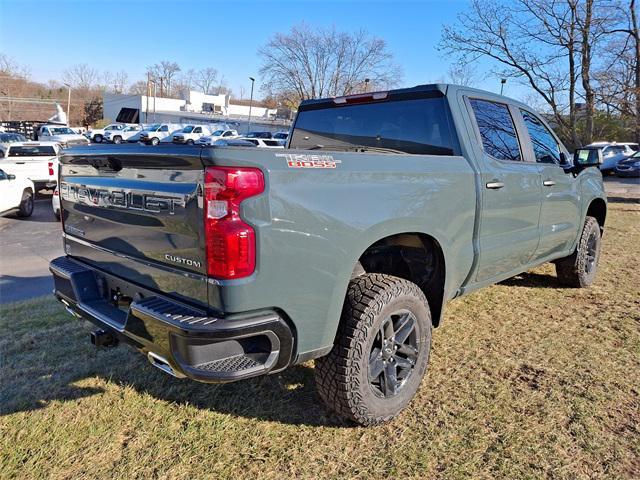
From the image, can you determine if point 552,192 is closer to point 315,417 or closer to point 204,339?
point 315,417

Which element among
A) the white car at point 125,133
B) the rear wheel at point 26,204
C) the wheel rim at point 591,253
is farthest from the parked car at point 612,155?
the white car at point 125,133

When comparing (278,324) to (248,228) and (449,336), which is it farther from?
(449,336)

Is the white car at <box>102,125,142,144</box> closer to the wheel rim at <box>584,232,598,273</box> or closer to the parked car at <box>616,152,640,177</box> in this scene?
the parked car at <box>616,152,640,177</box>

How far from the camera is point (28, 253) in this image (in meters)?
7.64

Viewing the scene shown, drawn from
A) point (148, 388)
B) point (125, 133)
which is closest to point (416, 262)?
point (148, 388)

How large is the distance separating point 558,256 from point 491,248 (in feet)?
5.53

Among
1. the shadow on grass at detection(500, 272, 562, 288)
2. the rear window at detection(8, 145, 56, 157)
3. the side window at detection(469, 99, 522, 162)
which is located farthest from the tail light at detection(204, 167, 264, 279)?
the rear window at detection(8, 145, 56, 157)

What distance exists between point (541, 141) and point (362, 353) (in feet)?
9.76

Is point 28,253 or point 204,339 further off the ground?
point 204,339

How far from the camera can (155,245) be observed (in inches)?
91.4

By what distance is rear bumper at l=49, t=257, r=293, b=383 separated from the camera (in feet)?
6.72

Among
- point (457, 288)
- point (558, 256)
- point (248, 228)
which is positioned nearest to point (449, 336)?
point (457, 288)

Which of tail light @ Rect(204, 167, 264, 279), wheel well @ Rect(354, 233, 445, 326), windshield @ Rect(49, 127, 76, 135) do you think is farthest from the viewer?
windshield @ Rect(49, 127, 76, 135)

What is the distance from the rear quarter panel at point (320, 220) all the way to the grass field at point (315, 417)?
2.38 ft
